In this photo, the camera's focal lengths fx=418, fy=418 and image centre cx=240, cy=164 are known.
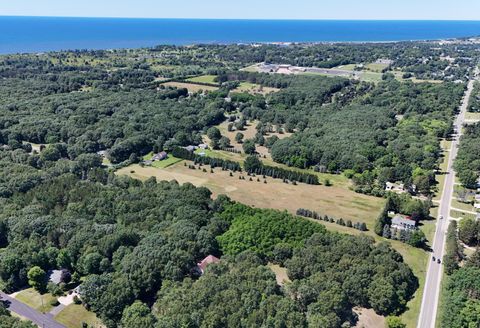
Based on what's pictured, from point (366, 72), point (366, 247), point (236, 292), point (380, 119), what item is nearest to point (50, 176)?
point (236, 292)

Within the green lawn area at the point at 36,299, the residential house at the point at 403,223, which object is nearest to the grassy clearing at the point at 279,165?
the residential house at the point at 403,223

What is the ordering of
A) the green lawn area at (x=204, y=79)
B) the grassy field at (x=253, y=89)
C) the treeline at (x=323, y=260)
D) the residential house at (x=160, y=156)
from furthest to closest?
the green lawn area at (x=204, y=79) → the grassy field at (x=253, y=89) → the residential house at (x=160, y=156) → the treeline at (x=323, y=260)

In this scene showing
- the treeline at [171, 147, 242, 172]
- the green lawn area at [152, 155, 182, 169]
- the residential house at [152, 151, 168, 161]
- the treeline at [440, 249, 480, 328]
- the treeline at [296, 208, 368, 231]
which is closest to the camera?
the treeline at [440, 249, 480, 328]

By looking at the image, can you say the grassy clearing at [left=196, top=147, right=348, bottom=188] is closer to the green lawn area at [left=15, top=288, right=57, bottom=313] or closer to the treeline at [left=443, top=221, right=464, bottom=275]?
the treeline at [left=443, top=221, right=464, bottom=275]

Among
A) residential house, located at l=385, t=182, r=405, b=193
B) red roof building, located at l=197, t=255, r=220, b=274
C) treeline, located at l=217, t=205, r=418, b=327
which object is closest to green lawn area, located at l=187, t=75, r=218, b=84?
residential house, located at l=385, t=182, r=405, b=193

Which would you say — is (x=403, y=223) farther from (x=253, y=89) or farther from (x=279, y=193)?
(x=253, y=89)

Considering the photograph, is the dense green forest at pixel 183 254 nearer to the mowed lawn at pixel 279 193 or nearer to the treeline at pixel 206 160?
the mowed lawn at pixel 279 193

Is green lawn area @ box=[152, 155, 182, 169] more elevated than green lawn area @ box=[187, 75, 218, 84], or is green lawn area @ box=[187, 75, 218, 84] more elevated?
green lawn area @ box=[187, 75, 218, 84]

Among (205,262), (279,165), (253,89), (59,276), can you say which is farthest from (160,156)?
(253,89)
